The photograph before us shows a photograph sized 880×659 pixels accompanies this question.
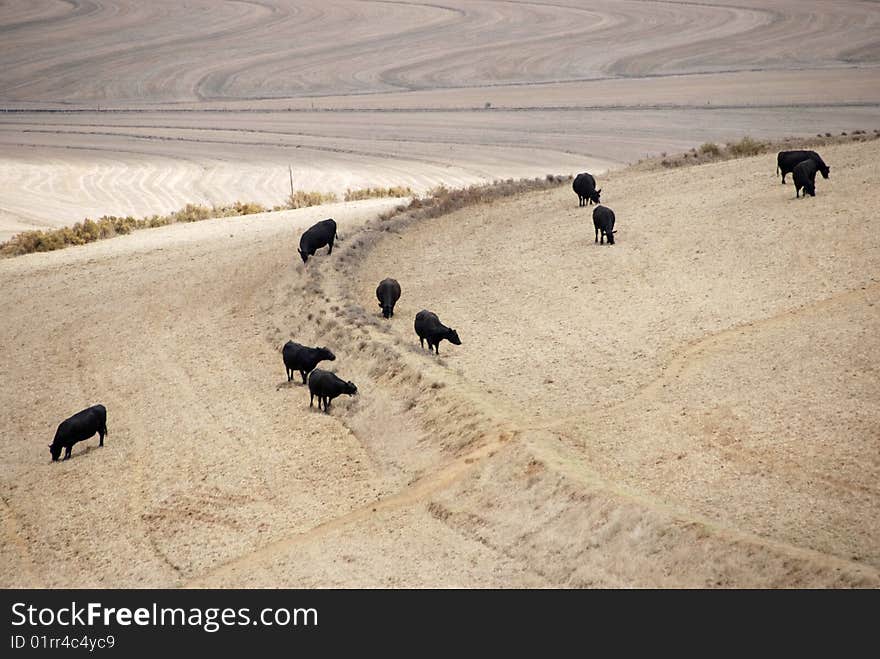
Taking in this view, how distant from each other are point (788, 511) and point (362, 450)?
6.73 meters

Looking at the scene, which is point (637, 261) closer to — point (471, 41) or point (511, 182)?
point (511, 182)

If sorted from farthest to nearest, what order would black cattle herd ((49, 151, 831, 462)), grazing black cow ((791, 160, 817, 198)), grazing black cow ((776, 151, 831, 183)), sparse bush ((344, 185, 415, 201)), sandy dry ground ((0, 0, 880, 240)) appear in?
sandy dry ground ((0, 0, 880, 240))
sparse bush ((344, 185, 415, 201))
grazing black cow ((776, 151, 831, 183))
grazing black cow ((791, 160, 817, 198))
black cattle herd ((49, 151, 831, 462))

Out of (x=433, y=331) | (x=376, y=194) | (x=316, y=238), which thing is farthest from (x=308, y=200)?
(x=433, y=331)

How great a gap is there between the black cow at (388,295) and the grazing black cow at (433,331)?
265 cm

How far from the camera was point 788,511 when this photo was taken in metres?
13.1

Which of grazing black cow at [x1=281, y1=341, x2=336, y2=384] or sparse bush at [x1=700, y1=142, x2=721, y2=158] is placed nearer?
grazing black cow at [x1=281, y1=341, x2=336, y2=384]

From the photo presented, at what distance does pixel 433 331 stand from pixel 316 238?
8.10 metres

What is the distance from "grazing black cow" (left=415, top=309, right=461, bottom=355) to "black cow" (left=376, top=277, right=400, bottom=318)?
2.65 meters

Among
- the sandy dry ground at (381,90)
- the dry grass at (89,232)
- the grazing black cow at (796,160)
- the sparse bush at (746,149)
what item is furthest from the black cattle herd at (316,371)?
the sandy dry ground at (381,90)

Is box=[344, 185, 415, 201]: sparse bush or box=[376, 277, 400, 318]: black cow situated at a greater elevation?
box=[376, 277, 400, 318]: black cow

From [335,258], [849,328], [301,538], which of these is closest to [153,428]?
[301,538]

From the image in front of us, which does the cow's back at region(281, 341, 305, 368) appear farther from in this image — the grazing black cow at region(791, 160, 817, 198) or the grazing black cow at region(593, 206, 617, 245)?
the grazing black cow at region(791, 160, 817, 198)

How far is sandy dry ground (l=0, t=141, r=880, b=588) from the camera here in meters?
13.3

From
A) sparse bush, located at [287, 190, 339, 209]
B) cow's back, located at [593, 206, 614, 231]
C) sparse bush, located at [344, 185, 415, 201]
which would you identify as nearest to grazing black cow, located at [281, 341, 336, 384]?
cow's back, located at [593, 206, 614, 231]
